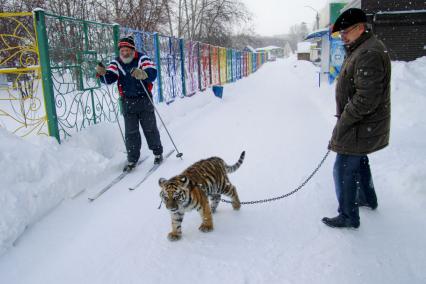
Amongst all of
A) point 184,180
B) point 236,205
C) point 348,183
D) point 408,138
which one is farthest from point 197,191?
point 408,138

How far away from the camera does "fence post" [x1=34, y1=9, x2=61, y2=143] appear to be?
4996 millimetres

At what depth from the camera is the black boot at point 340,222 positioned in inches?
131

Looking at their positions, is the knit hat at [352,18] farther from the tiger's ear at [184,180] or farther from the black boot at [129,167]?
the black boot at [129,167]

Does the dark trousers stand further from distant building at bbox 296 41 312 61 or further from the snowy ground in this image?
distant building at bbox 296 41 312 61

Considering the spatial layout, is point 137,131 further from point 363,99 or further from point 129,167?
point 363,99

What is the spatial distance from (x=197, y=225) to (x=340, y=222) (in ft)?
4.66

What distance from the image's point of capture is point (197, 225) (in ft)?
11.9

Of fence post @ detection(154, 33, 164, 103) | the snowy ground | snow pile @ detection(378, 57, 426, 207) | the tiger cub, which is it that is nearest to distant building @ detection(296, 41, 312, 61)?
snow pile @ detection(378, 57, 426, 207)

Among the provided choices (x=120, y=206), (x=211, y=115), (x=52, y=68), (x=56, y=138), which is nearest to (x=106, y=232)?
(x=120, y=206)

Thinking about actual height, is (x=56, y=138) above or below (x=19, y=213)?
above

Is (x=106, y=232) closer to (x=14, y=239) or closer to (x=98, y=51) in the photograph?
(x=14, y=239)

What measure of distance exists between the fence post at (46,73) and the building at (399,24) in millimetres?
11815

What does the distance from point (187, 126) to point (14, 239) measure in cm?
587

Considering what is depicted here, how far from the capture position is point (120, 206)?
421 cm
